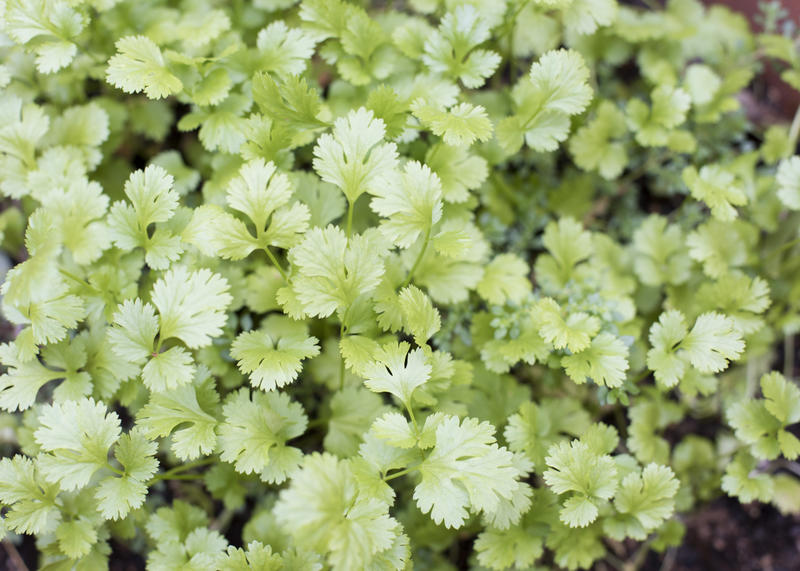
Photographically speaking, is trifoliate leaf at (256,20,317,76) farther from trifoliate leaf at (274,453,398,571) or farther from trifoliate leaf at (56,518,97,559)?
trifoliate leaf at (56,518,97,559)

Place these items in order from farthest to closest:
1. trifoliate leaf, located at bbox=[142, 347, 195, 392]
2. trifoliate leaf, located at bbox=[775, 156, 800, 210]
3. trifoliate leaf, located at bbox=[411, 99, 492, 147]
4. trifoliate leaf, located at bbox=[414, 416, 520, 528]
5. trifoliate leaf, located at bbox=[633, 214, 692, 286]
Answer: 1. trifoliate leaf, located at bbox=[633, 214, 692, 286]
2. trifoliate leaf, located at bbox=[775, 156, 800, 210]
3. trifoliate leaf, located at bbox=[411, 99, 492, 147]
4. trifoliate leaf, located at bbox=[142, 347, 195, 392]
5. trifoliate leaf, located at bbox=[414, 416, 520, 528]

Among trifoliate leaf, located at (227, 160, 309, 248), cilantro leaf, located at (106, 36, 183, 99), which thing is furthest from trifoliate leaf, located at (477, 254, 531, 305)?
cilantro leaf, located at (106, 36, 183, 99)

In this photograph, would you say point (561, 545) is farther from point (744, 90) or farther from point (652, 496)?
point (744, 90)

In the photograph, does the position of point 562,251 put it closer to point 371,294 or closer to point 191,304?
point 371,294

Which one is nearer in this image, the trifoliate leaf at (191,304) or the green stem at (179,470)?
the trifoliate leaf at (191,304)

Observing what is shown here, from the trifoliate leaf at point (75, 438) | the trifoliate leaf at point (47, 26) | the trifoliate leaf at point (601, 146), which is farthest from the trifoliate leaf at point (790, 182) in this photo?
the trifoliate leaf at point (47, 26)

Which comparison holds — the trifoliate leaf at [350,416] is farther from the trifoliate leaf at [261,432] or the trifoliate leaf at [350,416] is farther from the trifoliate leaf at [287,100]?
the trifoliate leaf at [287,100]

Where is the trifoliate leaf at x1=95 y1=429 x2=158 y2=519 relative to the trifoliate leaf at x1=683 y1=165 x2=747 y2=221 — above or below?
below

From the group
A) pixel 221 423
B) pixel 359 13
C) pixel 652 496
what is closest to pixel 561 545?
pixel 652 496
